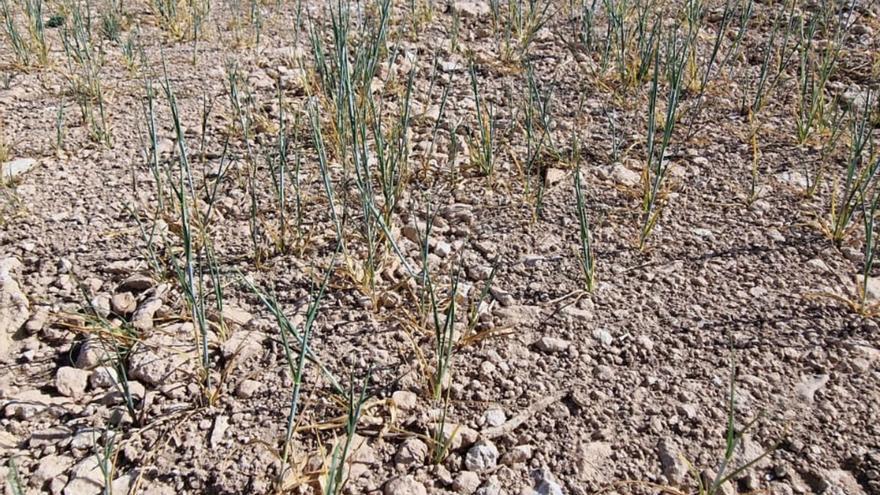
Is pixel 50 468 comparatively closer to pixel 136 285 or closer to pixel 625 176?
pixel 136 285

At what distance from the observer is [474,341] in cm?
179

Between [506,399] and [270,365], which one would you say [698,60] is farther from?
[270,365]

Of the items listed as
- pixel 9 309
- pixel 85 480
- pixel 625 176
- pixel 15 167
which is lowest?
pixel 85 480

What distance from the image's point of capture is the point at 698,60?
3090mm

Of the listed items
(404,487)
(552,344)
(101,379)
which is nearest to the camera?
(404,487)

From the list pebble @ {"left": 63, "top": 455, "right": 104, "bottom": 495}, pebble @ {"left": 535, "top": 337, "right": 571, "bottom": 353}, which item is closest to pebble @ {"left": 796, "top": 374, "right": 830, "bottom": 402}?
pebble @ {"left": 535, "top": 337, "right": 571, "bottom": 353}

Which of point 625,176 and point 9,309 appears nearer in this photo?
point 9,309

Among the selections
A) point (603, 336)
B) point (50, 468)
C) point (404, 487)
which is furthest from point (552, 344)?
point (50, 468)

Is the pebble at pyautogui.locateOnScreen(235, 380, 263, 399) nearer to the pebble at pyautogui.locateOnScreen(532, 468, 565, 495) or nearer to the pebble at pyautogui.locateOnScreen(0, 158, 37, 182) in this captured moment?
the pebble at pyautogui.locateOnScreen(532, 468, 565, 495)

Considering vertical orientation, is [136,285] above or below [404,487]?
above

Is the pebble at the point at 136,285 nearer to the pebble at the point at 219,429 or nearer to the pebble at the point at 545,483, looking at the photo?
the pebble at the point at 219,429

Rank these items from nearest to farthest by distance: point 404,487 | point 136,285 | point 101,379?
1. point 404,487
2. point 101,379
3. point 136,285

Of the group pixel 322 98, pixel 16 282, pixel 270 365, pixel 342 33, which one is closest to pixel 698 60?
pixel 322 98

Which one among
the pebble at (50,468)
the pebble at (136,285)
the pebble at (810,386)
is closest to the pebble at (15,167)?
the pebble at (136,285)
